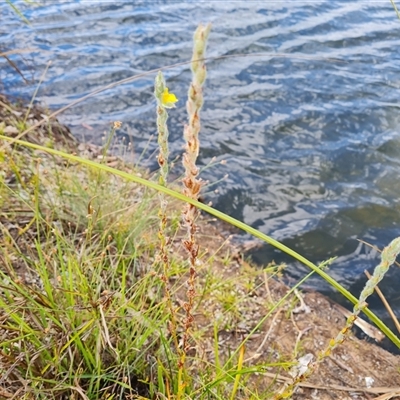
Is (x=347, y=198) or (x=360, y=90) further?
(x=360, y=90)

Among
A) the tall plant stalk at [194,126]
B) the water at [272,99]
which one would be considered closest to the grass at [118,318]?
the tall plant stalk at [194,126]

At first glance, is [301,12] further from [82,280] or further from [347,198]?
[82,280]

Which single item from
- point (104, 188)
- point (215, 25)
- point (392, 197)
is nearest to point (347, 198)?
point (392, 197)

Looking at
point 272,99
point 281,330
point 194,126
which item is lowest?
point 281,330

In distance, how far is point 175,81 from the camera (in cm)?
530

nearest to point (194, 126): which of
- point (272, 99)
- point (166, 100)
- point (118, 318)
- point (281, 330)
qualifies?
point (166, 100)

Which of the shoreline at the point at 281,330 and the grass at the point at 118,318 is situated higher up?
the grass at the point at 118,318

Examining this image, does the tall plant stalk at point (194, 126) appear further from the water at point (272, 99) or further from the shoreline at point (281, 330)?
the water at point (272, 99)

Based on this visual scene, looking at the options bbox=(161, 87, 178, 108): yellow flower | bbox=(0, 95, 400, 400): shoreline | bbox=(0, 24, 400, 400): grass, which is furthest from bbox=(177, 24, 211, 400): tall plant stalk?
bbox=(0, 95, 400, 400): shoreline

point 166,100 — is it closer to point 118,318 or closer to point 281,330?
point 118,318

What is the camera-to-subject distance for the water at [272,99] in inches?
140

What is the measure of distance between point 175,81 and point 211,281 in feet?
11.5

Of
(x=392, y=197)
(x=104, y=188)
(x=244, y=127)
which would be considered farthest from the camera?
(x=244, y=127)

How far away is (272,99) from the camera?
4.89 metres
